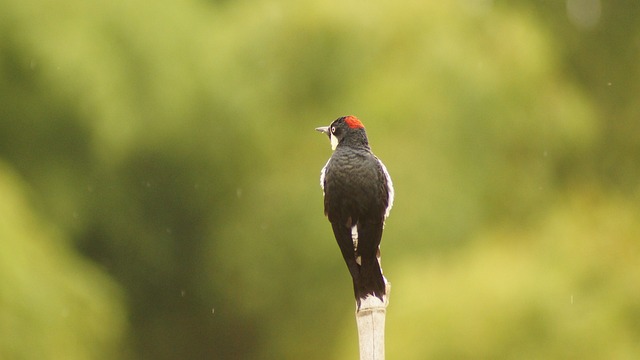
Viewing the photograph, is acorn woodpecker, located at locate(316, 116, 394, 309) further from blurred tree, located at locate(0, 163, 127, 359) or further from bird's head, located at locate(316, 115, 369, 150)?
Result: blurred tree, located at locate(0, 163, 127, 359)

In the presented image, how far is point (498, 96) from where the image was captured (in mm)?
5953

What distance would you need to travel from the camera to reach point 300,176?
5.76m

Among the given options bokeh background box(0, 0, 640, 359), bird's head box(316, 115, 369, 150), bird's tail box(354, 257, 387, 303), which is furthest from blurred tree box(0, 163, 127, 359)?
bird's tail box(354, 257, 387, 303)

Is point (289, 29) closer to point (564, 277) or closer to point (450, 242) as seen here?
point (450, 242)

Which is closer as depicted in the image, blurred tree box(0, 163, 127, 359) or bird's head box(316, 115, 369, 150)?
bird's head box(316, 115, 369, 150)

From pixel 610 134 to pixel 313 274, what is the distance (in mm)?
1889

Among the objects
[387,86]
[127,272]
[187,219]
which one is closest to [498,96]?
[387,86]

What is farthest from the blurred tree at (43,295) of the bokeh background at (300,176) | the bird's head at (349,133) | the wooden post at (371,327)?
the wooden post at (371,327)

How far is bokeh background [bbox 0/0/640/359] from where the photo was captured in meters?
5.10

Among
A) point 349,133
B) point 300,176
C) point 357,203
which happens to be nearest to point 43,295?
point 300,176

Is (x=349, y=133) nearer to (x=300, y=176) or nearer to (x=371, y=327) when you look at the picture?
(x=371, y=327)

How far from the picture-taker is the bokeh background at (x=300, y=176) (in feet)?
16.7

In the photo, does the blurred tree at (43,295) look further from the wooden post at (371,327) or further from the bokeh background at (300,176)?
the wooden post at (371,327)

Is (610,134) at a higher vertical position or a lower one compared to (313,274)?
higher
